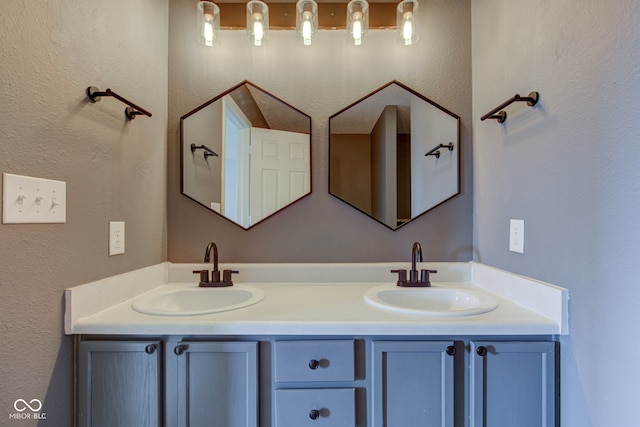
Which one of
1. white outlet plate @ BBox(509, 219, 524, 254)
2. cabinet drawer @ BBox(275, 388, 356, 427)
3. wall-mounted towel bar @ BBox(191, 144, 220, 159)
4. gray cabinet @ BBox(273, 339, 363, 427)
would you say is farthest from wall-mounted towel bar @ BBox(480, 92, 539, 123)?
wall-mounted towel bar @ BBox(191, 144, 220, 159)

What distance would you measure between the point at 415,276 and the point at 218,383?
0.86m

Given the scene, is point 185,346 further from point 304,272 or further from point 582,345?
point 582,345

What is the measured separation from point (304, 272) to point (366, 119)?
0.79 meters

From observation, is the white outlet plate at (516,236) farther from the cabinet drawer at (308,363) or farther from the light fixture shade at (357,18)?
the light fixture shade at (357,18)

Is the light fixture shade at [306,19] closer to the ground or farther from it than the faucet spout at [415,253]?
farther from it

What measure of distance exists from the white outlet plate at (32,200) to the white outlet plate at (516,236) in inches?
58.4

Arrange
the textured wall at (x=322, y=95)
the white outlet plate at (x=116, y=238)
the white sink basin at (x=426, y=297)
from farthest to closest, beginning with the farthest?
the textured wall at (x=322, y=95)
the white sink basin at (x=426, y=297)
the white outlet plate at (x=116, y=238)

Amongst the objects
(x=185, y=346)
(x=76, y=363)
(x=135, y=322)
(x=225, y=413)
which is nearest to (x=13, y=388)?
(x=76, y=363)

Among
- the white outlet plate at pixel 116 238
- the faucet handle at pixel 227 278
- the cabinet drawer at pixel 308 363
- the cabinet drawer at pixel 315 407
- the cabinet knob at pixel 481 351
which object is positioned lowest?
the cabinet drawer at pixel 315 407

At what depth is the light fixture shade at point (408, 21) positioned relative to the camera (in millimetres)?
1354

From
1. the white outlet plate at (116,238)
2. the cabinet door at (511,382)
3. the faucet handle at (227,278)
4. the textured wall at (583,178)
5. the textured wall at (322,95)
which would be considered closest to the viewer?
the textured wall at (583,178)

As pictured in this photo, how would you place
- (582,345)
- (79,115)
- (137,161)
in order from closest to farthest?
(582,345) < (79,115) < (137,161)

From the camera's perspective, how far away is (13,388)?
723 millimetres

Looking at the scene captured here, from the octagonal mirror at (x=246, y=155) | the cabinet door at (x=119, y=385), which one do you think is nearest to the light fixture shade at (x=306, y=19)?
the octagonal mirror at (x=246, y=155)
